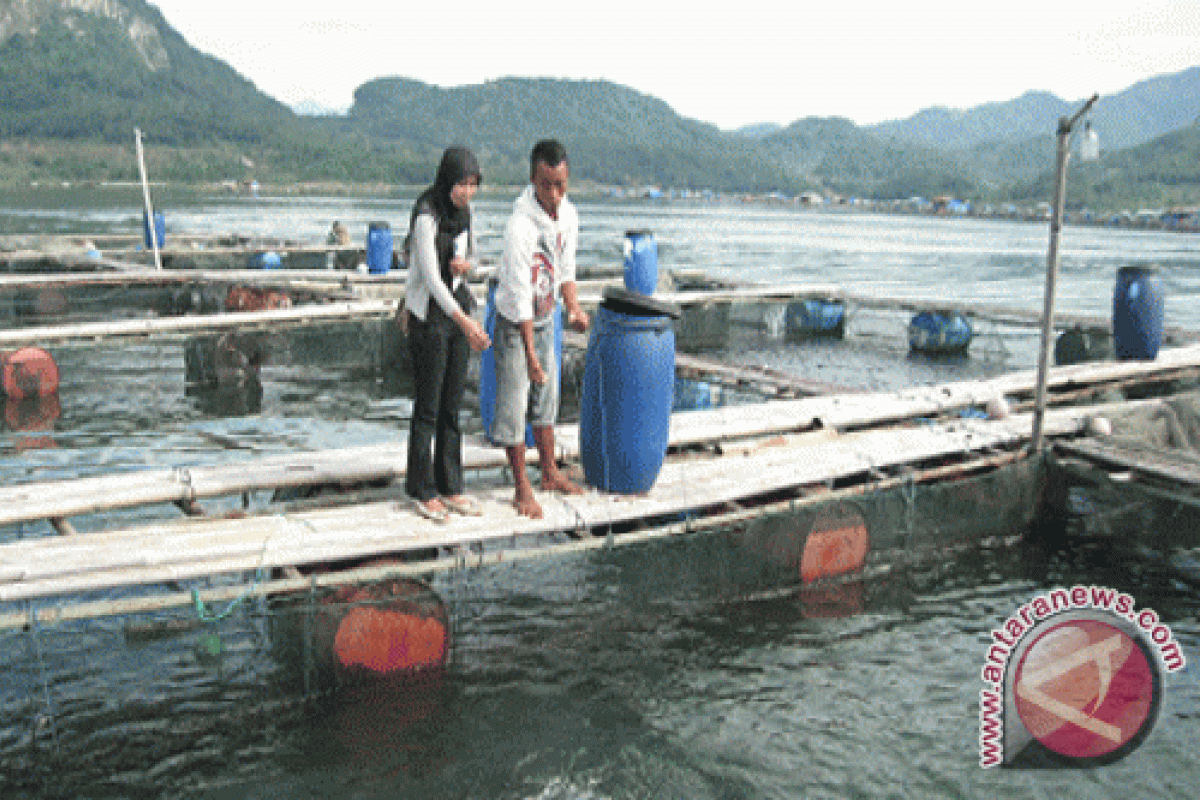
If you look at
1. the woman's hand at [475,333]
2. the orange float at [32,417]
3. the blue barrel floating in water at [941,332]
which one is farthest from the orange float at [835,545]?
the blue barrel floating in water at [941,332]

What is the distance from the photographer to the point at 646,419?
21.0 ft

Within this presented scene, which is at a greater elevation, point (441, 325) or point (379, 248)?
point (441, 325)

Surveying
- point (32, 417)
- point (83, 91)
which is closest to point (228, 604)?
point (32, 417)

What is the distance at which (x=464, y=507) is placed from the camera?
6.12 m

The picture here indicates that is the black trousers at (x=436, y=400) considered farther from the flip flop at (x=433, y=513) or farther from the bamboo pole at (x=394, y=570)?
the bamboo pole at (x=394, y=570)

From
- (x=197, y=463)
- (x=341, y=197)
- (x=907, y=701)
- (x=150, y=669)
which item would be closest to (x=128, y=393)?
(x=197, y=463)

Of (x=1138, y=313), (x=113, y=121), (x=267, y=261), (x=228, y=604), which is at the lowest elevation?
(x=228, y=604)

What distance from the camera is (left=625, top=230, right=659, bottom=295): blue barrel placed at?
52.4 feet

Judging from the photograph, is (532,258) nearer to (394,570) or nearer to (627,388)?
(627,388)

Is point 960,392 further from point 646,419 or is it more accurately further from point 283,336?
point 283,336

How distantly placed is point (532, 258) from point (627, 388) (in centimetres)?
103

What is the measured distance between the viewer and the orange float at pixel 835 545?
23.8 ft

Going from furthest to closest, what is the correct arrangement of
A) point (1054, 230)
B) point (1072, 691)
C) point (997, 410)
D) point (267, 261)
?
1. point (267, 261)
2. point (997, 410)
3. point (1054, 230)
4. point (1072, 691)

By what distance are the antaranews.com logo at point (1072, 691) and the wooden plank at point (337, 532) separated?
83.1 inches
